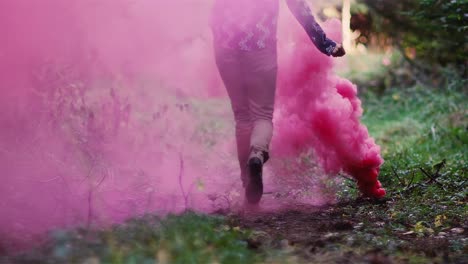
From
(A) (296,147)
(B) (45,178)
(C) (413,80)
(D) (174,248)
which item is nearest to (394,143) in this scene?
(A) (296,147)

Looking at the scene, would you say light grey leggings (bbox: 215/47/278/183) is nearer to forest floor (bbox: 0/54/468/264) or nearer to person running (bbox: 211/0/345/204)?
person running (bbox: 211/0/345/204)

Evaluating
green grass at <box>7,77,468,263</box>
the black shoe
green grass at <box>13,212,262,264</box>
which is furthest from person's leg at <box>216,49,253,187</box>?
green grass at <box>13,212,262,264</box>

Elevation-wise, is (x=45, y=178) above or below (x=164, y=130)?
below

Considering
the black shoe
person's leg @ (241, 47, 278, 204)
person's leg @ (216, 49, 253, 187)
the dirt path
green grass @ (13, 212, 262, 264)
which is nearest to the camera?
green grass @ (13, 212, 262, 264)

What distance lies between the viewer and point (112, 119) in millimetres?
6000

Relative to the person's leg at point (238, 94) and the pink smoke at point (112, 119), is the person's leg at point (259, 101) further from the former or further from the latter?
the pink smoke at point (112, 119)

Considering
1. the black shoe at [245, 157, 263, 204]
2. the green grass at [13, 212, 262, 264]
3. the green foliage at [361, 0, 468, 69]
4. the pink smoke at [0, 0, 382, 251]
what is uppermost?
the green foliage at [361, 0, 468, 69]

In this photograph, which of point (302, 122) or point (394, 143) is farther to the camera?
point (394, 143)

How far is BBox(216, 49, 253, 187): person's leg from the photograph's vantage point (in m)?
4.69

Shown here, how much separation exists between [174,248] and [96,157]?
2.55 meters

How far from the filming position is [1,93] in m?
4.91

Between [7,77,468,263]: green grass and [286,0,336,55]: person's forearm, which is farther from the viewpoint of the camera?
[286,0,336,55]: person's forearm

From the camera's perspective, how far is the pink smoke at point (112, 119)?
471 cm

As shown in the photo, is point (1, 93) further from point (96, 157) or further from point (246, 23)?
point (246, 23)
